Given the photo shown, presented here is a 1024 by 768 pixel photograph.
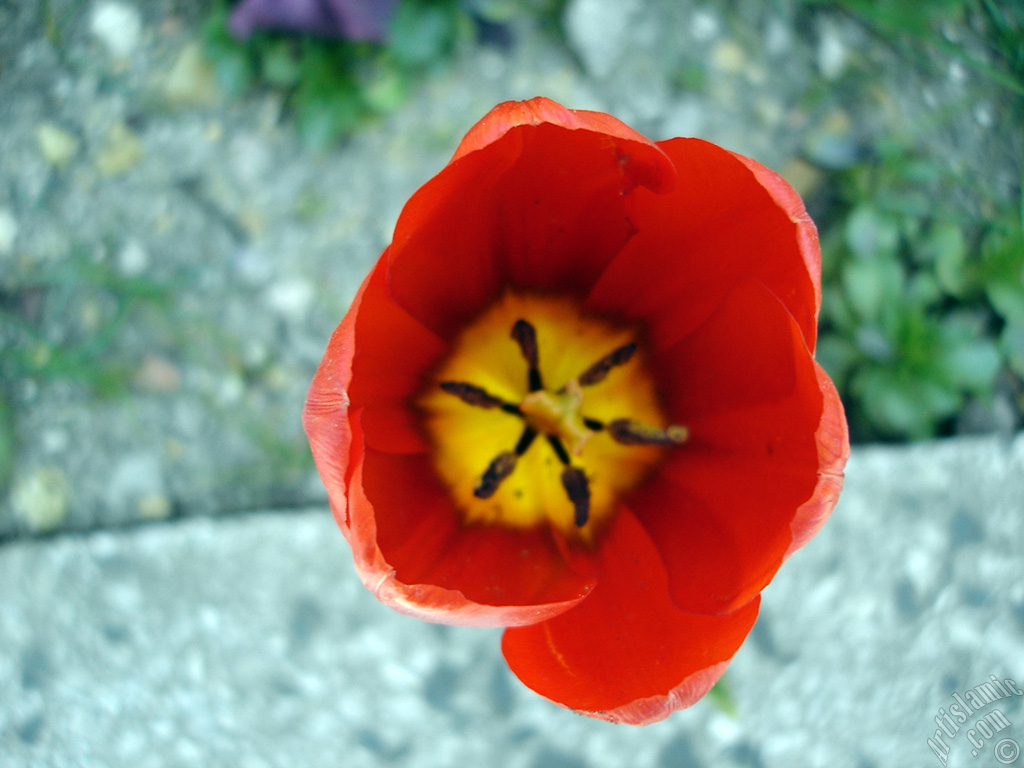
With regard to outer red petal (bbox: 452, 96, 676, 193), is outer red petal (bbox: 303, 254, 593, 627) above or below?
below

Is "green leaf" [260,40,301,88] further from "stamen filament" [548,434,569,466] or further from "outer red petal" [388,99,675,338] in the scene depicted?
"stamen filament" [548,434,569,466]

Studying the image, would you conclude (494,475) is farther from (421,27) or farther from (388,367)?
(421,27)

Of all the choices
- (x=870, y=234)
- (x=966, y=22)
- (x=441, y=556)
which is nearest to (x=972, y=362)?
(x=870, y=234)

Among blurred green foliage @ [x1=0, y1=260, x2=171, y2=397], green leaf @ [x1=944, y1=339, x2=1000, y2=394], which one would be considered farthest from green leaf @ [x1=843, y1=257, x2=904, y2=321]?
blurred green foliage @ [x1=0, y1=260, x2=171, y2=397]

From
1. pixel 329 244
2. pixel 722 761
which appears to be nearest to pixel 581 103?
pixel 329 244

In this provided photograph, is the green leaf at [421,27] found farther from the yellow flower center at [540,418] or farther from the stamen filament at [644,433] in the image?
the stamen filament at [644,433]
